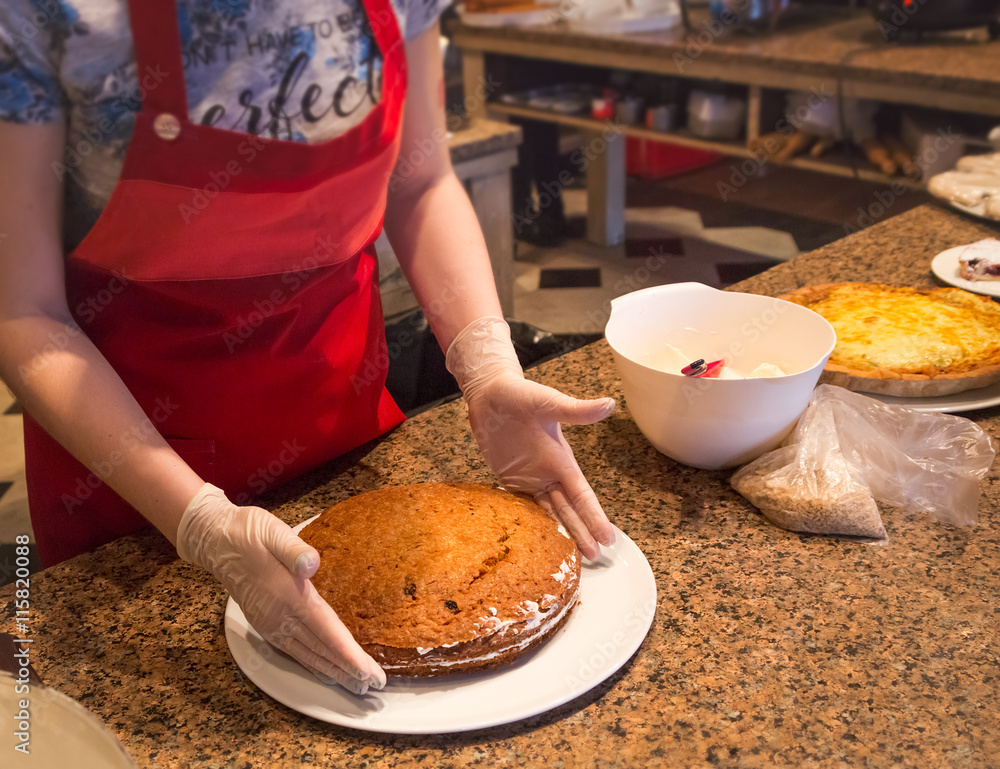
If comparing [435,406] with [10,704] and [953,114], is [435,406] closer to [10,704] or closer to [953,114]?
[10,704]

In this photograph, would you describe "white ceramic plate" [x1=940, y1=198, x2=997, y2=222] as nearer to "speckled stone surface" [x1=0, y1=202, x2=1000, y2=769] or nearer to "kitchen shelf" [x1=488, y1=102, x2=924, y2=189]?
"speckled stone surface" [x1=0, y1=202, x2=1000, y2=769]

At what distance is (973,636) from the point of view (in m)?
0.83

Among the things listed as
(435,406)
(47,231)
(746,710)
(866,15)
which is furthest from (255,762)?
(866,15)

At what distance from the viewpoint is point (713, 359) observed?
47.8 inches

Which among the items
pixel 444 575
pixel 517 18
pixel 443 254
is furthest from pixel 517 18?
pixel 444 575

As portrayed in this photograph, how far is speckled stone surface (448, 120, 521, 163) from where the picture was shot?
309cm

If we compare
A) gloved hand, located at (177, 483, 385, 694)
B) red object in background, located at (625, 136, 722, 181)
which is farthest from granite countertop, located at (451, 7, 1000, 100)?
gloved hand, located at (177, 483, 385, 694)

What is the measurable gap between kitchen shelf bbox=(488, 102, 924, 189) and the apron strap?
320 centimetres

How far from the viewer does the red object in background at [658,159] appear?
5734 mm

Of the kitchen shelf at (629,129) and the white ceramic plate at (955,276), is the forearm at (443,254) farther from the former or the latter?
the kitchen shelf at (629,129)

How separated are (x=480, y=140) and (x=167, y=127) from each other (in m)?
2.36

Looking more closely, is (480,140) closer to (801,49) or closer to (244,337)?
(801,49)

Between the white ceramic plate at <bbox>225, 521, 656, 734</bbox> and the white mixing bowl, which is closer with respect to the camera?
the white ceramic plate at <bbox>225, 521, 656, 734</bbox>

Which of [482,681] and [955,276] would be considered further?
[955,276]
